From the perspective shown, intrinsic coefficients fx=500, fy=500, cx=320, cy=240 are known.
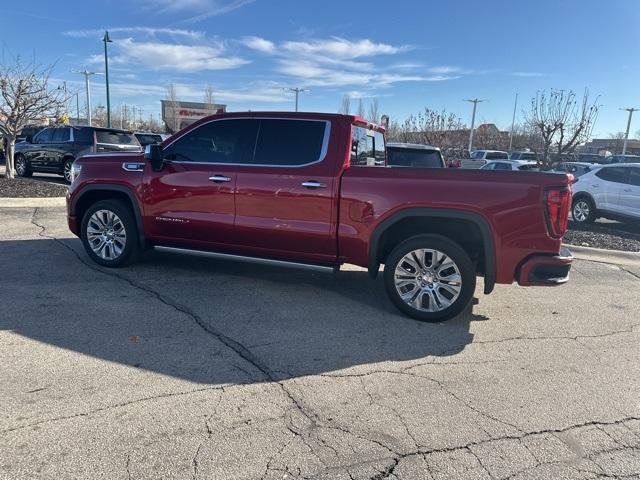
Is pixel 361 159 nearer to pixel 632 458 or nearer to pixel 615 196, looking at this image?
pixel 632 458

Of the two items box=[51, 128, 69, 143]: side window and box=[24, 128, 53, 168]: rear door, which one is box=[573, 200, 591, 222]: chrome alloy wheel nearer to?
box=[51, 128, 69, 143]: side window

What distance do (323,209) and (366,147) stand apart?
4.19 ft

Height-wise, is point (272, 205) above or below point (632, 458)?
above

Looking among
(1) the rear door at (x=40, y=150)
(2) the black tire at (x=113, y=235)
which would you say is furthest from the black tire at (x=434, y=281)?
(1) the rear door at (x=40, y=150)

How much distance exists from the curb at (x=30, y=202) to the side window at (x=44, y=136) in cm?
490

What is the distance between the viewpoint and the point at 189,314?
479cm

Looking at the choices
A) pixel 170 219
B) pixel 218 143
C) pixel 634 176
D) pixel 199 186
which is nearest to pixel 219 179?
pixel 199 186

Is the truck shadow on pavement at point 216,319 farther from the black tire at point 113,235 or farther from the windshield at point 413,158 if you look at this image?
the windshield at point 413,158

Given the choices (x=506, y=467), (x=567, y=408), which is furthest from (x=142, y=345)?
(x=567, y=408)

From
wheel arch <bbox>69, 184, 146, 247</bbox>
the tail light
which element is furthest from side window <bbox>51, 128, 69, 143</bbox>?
the tail light

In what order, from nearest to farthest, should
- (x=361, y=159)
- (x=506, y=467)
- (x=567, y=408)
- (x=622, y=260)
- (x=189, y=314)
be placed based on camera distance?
(x=506, y=467) → (x=567, y=408) → (x=189, y=314) → (x=361, y=159) → (x=622, y=260)

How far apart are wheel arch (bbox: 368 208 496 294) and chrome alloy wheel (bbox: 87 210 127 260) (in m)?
3.14

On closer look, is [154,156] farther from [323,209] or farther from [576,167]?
[576,167]

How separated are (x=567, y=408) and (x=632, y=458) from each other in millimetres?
540
